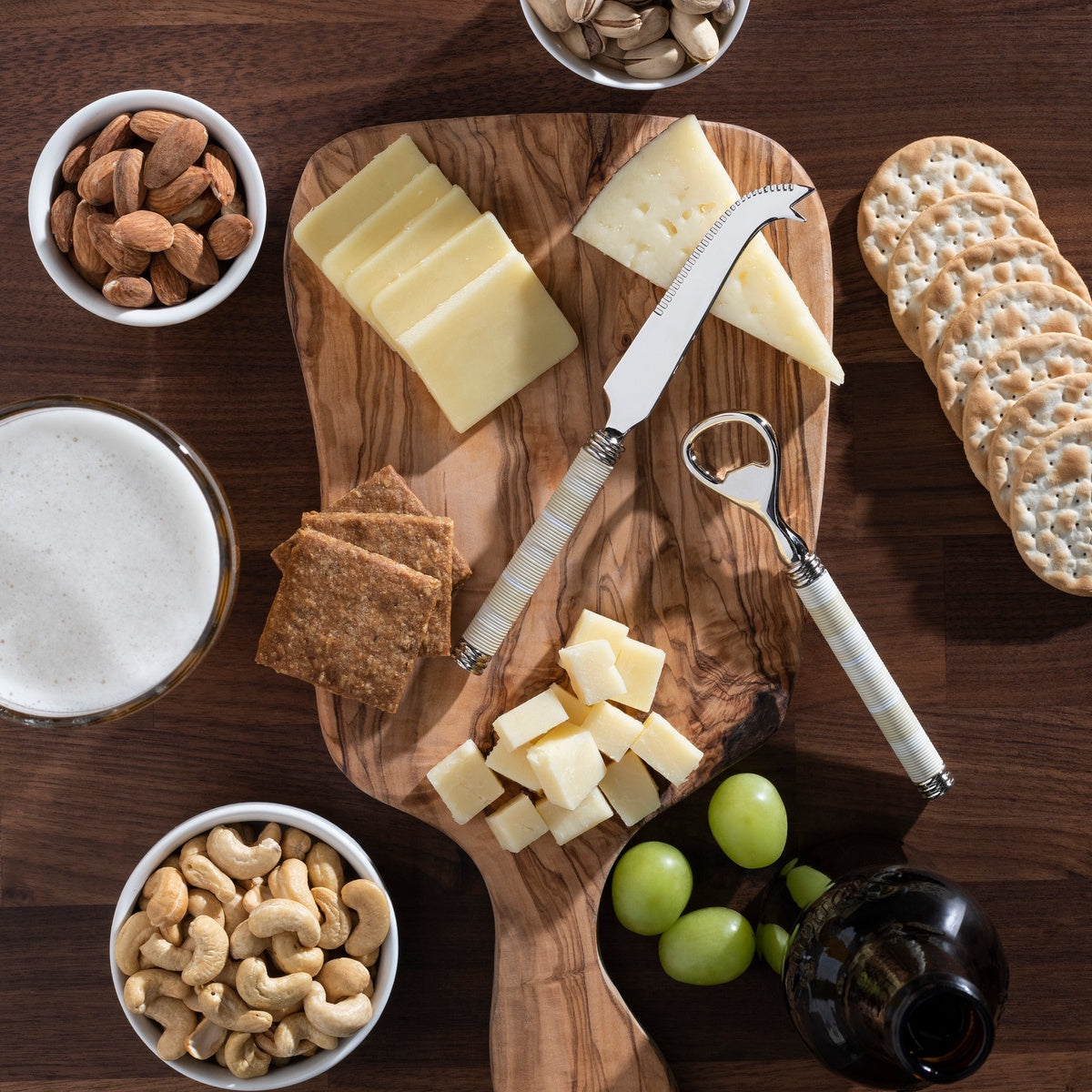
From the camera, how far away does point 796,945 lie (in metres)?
1.18

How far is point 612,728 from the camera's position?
4.05 ft

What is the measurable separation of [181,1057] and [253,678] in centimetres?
49

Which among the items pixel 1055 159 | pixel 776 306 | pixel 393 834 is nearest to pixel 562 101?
pixel 776 306

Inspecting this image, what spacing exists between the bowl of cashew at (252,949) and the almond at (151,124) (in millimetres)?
845

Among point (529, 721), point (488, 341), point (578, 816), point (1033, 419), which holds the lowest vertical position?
point (578, 816)

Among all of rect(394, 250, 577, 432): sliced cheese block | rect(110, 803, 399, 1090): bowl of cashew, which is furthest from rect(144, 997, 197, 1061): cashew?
rect(394, 250, 577, 432): sliced cheese block

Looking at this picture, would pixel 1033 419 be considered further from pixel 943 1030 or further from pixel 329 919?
pixel 329 919

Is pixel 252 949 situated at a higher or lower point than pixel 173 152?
lower

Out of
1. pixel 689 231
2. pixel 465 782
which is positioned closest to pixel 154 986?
pixel 465 782

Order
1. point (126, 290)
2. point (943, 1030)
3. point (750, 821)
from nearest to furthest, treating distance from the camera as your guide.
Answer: point (943, 1030), point (126, 290), point (750, 821)

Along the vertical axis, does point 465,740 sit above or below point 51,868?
above

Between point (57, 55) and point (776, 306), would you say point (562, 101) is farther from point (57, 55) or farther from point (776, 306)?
point (57, 55)

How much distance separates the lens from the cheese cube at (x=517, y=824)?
1241 millimetres

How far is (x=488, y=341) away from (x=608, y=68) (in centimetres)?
37
